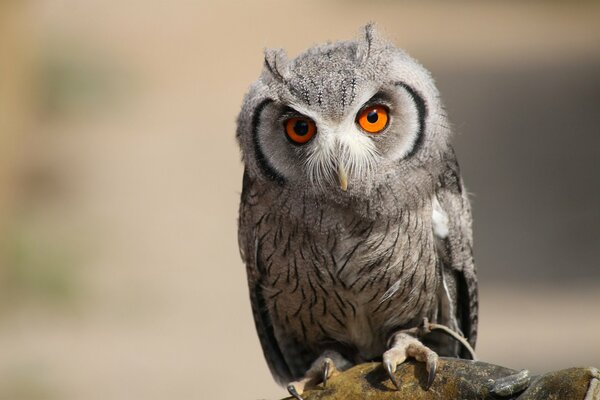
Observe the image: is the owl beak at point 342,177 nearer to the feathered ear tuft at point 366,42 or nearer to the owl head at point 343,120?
the owl head at point 343,120

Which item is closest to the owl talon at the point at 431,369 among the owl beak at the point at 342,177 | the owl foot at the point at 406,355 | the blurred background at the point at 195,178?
the owl foot at the point at 406,355

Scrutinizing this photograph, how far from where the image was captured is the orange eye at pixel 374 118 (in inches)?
94.2

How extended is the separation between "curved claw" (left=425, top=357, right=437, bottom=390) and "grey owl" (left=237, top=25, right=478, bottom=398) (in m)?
0.01

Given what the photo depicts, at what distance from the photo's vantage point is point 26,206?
6.57 m

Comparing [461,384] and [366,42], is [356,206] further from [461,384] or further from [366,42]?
[461,384]

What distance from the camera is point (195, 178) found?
22.8 ft

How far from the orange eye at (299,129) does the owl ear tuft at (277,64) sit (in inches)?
4.2

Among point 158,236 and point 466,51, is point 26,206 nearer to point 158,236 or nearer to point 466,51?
point 158,236

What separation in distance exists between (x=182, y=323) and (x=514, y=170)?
271cm

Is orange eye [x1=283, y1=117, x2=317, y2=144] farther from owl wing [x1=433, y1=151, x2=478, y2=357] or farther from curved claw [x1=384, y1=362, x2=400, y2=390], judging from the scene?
curved claw [x1=384, y1=362, x2=400, y2=390]

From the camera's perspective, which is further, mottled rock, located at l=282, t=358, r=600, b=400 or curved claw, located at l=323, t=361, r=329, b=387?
curved claw, located at l=323, t=361, r=329, b=387

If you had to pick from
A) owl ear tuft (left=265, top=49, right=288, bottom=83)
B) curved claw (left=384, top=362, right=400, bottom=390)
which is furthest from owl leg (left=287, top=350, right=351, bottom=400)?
owl ear tuft (left=265, top=49, right=288, bottom=83)

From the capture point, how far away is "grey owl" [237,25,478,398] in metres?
2.36

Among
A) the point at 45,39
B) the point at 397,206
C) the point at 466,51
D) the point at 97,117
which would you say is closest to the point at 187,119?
the point at 97,117
